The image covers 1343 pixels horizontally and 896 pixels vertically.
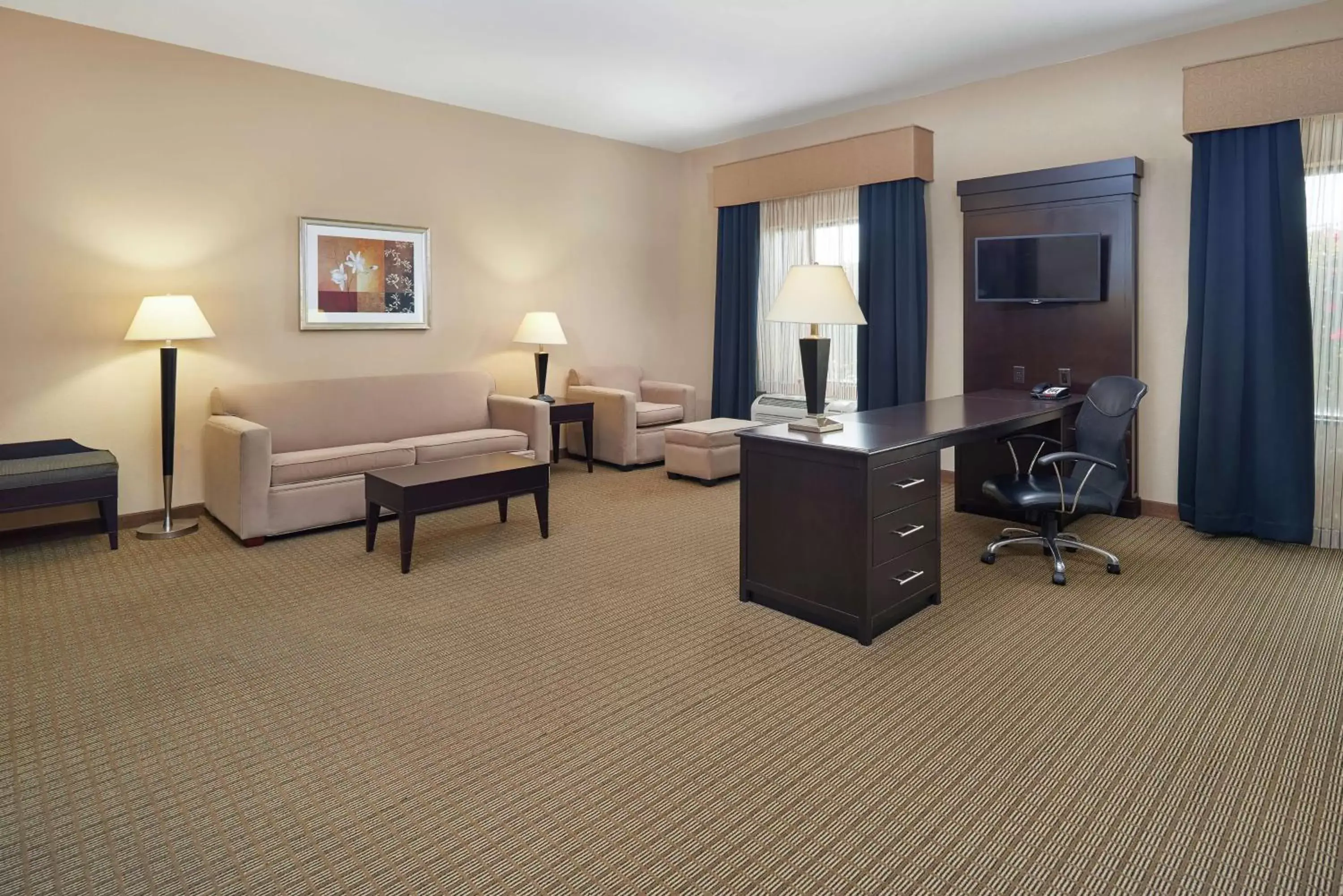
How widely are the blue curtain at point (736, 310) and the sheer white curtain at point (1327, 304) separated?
3891 millimetres

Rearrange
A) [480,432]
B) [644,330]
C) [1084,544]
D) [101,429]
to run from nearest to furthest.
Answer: [1084,544] → [101,429] → [480,432] → [644,330]

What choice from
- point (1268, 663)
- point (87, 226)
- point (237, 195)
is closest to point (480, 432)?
point (237, 195)

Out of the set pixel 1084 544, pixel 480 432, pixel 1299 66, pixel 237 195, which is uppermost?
pixel 1299 66

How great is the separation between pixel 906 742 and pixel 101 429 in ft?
15.8

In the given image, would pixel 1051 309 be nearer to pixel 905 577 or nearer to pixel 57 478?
pixel 905 577

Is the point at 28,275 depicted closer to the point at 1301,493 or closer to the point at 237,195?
the point at 237,195

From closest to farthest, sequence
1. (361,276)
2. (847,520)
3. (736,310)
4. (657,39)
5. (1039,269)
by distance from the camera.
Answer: (847,520), (657,39), (1039,269), (361,276), (736,310)

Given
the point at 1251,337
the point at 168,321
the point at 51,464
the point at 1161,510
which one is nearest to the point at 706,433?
the point at 1161,510

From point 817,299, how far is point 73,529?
435cm

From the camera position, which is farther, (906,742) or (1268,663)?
(1268,663)

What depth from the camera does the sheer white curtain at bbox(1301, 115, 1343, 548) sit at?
13.6ft

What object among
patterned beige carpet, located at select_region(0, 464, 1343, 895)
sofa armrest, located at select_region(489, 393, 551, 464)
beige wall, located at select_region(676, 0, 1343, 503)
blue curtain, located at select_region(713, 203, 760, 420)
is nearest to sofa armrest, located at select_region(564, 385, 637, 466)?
sofa armrest, located at select_region(489, 393, 551, 464)

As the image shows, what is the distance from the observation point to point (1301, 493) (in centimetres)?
427

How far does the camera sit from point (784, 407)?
6.84 m
